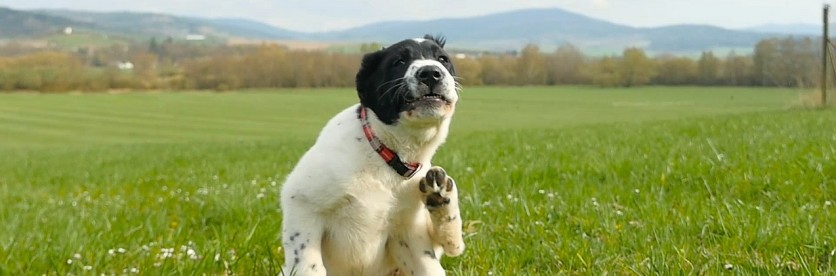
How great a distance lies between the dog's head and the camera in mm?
2867

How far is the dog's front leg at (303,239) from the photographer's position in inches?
118

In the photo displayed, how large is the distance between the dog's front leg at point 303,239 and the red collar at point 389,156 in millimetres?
342

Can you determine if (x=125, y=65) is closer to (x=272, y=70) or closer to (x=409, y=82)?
(x=272, y=70)

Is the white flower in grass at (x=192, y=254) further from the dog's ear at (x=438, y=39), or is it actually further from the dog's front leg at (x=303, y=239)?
the dog's ear at (x=438, y=39)

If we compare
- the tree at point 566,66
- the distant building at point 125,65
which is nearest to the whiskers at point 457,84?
the tree at point 566,66

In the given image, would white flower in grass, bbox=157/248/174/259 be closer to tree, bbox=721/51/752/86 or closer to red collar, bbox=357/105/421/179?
red collar, bbox=357/105/421/179

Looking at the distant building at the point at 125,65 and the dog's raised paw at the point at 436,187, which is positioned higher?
the distant building at the point at 125,65

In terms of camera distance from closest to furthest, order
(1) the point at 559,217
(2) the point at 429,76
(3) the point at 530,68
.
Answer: (2) the point at 429,76
(1) the point at 559,217
(3) the point at 530,68

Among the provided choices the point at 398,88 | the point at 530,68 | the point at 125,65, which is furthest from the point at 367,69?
the point at 125,65

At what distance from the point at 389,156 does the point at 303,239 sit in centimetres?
46

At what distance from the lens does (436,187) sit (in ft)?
9.88

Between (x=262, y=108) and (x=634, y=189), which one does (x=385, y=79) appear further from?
(x=262, y=108)

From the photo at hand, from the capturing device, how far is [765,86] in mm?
78125

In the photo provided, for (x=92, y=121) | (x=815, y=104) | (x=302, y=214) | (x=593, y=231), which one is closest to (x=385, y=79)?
(x=302, y=214)
